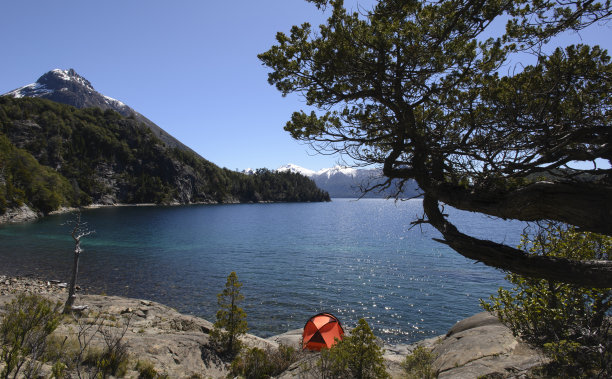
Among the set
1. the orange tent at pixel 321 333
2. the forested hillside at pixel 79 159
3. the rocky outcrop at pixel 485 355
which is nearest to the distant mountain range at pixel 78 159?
the forested hillside at pixel 79 159

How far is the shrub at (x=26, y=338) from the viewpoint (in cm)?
503

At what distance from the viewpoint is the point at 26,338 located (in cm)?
782

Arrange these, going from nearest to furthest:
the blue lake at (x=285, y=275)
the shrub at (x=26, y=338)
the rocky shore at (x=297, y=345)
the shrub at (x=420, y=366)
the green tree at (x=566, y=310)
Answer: the shrub at (x=26, y=338), the green tree at (x=566, y=310), the rocky shore at (x=297, y=345), the shrub at (x=420, y=366), the blue lake at (x=285, y=275)

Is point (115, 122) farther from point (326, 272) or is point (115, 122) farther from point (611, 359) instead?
point (611, 359)

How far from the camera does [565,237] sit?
8.94 metres

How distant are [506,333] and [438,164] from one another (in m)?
10.6

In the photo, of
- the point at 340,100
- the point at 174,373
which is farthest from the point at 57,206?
the point at 340,100

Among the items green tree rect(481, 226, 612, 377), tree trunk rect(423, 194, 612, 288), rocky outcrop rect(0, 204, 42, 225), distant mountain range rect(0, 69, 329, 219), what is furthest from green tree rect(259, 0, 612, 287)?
distant mountain range rect(0, 69, 329, 219)

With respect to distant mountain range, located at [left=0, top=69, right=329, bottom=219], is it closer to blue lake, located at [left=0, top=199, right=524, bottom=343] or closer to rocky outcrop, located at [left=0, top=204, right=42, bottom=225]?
rocky outcrop, located at [left=0, top=204, right=42, bottom=225]

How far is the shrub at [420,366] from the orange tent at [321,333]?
396 cm

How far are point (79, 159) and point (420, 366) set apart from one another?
7413 inches

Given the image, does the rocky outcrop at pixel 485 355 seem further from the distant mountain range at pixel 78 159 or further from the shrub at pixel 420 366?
the distant mountain range at pixel 78 159

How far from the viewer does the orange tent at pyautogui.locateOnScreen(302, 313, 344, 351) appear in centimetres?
1539

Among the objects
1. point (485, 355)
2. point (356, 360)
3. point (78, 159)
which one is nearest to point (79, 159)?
point (78, 159)
